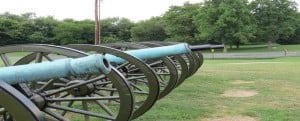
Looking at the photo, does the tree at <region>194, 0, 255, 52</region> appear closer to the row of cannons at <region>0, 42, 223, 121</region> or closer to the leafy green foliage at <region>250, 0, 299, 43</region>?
the leafy green foliage at <region>250, 0, 299, 43</region>

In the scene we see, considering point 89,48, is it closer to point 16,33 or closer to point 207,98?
point 207,98

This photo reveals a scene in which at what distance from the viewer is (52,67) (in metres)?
2.34

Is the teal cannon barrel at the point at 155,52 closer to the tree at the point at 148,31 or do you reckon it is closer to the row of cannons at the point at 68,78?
the row of cannons at the point at 68,78

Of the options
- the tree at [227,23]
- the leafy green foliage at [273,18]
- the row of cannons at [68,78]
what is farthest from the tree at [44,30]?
the row of cannons at [68,78]

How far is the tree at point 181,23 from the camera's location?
52.0 m

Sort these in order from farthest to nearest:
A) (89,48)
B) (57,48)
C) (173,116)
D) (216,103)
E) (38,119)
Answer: (216,103)
(173,116)
(89,48)
(57,48)
(38,119)

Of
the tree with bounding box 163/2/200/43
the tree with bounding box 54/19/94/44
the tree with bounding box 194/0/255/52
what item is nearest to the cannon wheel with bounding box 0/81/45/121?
the tree with bounding box 194/0/255/52

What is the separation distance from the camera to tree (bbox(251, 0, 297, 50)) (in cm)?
4997

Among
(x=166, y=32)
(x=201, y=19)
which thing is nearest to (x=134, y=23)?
(x=166, y=32)

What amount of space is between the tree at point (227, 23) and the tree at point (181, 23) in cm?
338

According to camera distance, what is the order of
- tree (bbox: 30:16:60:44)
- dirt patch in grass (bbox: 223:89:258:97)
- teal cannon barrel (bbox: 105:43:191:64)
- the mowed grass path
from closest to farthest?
1. teal cannon barrel (bbox: 105:43:191:64)
2. the mowed grass path
3. dirt patch in grass (bbox: 223:89:258:97)
4. tree (bbox: 30:16:60:44)

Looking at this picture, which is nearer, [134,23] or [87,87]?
[87,87]

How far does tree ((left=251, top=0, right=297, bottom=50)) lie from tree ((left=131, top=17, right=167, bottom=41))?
456 inches

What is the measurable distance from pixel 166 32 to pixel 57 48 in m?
51.1
